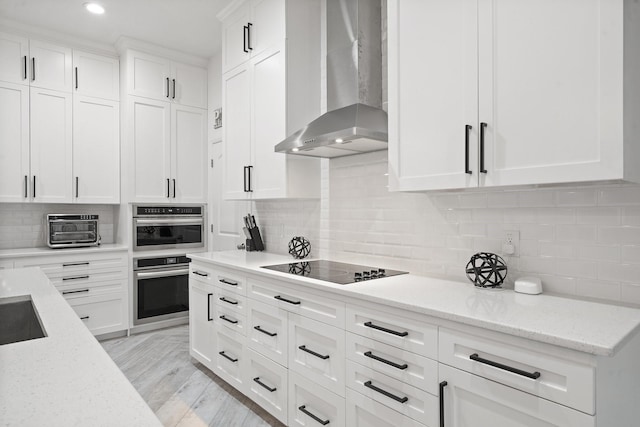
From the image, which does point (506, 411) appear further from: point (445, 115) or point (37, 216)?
point (37, 216)

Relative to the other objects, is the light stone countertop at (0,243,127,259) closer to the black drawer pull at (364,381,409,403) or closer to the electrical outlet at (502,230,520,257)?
the black drawer pull at (364,381,409,403)

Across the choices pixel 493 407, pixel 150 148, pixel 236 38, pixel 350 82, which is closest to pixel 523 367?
pixel 493 407

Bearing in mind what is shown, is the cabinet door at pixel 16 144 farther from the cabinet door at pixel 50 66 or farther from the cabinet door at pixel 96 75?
the cabinet door at pixel 96 75

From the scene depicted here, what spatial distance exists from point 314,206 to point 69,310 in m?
1.88

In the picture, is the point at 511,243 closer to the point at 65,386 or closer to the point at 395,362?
the point at 395,362

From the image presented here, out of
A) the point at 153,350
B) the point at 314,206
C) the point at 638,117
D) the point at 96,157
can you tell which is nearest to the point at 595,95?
the point at 638,117

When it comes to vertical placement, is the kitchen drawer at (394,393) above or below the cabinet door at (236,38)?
below

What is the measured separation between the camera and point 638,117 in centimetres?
143

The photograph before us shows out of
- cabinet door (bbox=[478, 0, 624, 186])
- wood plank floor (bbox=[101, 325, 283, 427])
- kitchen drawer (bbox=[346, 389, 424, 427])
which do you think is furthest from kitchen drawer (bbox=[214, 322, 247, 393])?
cabinet door (bbox=[478, 0, 624, 186])

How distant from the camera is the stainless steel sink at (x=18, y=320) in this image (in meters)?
1.51

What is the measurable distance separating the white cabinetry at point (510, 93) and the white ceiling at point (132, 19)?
2.21 m

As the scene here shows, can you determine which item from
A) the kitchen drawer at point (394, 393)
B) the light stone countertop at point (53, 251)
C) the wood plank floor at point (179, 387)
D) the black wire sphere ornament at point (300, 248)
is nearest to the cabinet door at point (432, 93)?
the kitchen drawer at point (394, 393)

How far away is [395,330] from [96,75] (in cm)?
396

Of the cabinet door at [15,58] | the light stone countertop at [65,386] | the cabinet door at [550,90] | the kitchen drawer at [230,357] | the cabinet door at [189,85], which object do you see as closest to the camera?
the light stone countertop at [65,386]
